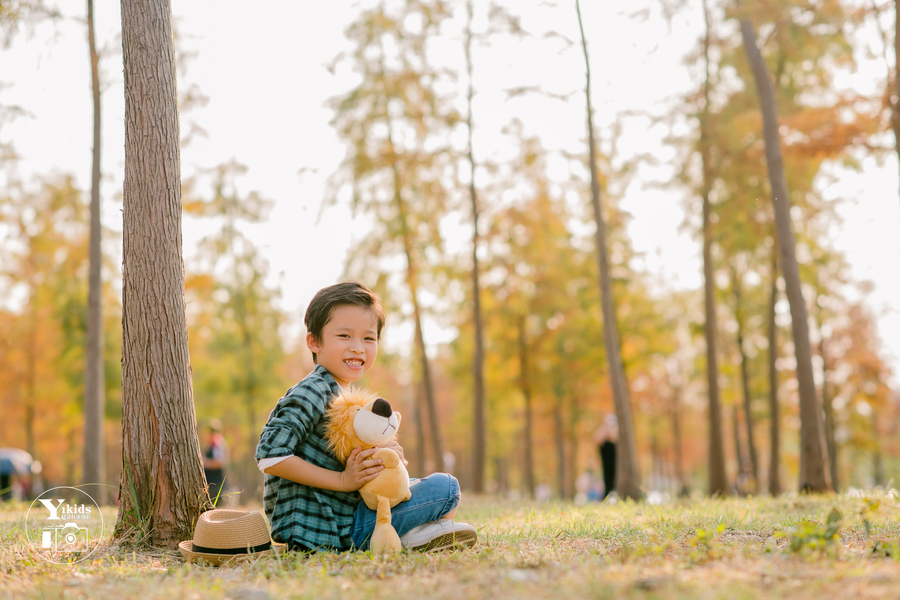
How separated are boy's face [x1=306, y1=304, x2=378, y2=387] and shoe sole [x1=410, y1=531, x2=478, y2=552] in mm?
989

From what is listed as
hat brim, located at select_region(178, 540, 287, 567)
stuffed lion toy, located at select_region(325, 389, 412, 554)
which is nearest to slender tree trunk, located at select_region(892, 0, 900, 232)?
stuffed lion toy, located at select_region(325, 389, 412, 554)

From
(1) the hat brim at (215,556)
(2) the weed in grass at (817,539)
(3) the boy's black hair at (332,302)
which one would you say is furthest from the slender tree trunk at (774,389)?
(1) the hat brim at (215,556)

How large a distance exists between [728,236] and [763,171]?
1423 mm

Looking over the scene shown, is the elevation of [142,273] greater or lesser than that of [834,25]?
lesser

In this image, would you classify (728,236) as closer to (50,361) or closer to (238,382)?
(238,382)

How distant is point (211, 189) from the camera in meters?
16.5

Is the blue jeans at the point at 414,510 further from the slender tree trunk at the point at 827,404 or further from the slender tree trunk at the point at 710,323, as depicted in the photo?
the slender tree trunk at the point at 827,404

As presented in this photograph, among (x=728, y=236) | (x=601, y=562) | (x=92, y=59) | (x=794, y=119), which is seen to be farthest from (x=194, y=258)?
(x=601, y=562)

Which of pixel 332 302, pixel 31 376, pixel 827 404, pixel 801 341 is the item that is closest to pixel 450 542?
pixel 332 302

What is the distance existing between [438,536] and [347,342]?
1.16m

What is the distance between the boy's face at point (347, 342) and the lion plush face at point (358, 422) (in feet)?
0.81

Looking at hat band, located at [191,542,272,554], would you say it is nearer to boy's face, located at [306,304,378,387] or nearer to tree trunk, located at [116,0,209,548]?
tree trunk, located at [116,0,209,548]

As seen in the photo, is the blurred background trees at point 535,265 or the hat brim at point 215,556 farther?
the blurred background trees at point 535,265

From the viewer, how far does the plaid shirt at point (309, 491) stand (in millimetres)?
3488
